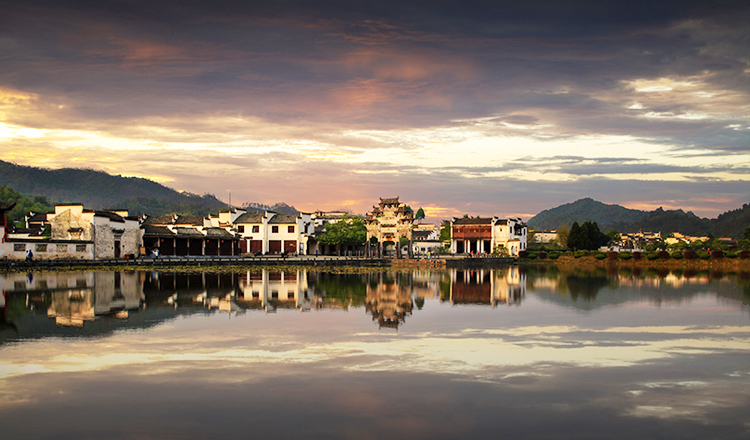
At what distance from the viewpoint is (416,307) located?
2522 centimetres

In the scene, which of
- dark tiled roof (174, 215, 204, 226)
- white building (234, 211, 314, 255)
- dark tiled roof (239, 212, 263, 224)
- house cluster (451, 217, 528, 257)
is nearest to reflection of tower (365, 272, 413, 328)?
white building (234, 211, 314, 255)

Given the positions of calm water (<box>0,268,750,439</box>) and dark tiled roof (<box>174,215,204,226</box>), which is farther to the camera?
dark tiled roof (<box>174,215,204,226</box>)

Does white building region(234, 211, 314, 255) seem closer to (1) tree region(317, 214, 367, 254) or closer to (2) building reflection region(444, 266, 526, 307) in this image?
(1) tree region(317, 214, 367, 254)

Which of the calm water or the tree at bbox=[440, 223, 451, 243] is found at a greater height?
the tree at bbox=[440, 223, 451, 243]

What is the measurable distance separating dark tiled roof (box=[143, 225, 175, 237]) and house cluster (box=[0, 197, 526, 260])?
0.10 metres

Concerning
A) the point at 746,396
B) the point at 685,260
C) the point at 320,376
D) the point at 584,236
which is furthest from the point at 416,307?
the point at 584,236

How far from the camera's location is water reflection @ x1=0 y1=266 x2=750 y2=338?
21.1 metres

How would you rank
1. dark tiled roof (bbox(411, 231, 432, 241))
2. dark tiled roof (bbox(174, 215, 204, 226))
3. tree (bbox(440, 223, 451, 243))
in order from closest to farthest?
dark tiled roof (bbox(174, 215, 204, 226)) < tree (bbox(440, 223, 451, 243)) < dark tiled roof (bbox(411, 231, 432, 241))

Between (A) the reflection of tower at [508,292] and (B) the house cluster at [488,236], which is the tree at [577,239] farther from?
(A) the reflection of tower at [508,292]

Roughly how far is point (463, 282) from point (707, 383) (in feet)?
94.9

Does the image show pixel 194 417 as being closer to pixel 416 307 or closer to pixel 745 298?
pixel 416 307

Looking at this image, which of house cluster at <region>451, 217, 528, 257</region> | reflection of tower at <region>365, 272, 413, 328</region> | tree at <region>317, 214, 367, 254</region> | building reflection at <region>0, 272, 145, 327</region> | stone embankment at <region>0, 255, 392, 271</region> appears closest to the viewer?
building reflection at <region>0, 272, 145, 327</region>

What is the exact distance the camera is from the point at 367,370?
42.4 ft

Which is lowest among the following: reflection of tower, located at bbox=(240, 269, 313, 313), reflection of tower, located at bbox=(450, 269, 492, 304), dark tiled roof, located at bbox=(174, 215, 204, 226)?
reflection of tower, located at bbox=(450, 269, 492, 304)
